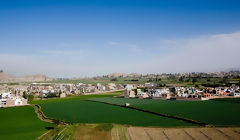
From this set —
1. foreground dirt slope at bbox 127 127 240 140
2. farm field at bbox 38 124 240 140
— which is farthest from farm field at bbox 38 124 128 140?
foreground dirt slope at bbox 127 127 240 140

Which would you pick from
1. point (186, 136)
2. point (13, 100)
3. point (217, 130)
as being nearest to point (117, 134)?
point (186, 136)

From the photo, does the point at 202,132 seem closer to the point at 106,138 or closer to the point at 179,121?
the point at 179,121

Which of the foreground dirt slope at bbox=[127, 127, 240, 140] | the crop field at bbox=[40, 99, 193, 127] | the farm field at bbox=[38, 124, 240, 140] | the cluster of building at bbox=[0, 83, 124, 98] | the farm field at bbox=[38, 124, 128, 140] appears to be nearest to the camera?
the foreground dirt slope at bbox=[127, 127, 240, 140]

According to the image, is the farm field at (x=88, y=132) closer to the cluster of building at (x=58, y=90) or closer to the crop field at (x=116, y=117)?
the crop field at (x=116, y=117)

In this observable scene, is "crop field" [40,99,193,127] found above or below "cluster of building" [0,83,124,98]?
below

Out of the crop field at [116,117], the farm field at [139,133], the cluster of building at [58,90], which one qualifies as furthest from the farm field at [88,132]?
the cluster of building at [58,90]

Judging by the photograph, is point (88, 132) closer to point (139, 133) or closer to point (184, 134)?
point (139, 133)

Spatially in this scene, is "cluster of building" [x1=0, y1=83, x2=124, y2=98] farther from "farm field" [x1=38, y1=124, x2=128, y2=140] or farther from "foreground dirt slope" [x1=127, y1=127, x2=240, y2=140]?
"foreground dirt slope" [x1=127, y1=127, x2=240, y2=140]

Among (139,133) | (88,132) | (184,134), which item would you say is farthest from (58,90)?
(184,134)
